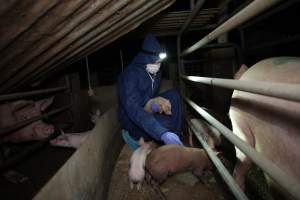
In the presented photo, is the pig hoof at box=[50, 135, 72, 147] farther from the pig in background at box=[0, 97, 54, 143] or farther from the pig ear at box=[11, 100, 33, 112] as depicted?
the pig ear at box=[11, 100, 33, 112]

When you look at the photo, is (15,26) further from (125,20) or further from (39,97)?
(39,97)

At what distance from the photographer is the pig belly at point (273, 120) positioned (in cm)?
121

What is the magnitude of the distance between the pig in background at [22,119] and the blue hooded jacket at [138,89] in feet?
3.20

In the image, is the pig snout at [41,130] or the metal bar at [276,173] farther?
the pig snout at [41,130]

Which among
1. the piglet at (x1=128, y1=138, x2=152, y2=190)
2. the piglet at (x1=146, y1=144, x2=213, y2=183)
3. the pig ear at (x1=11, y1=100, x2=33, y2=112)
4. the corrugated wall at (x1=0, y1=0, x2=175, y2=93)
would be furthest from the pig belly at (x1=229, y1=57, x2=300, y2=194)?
the pig ear at (x1=11, y1=100, x2=33, y2=112)

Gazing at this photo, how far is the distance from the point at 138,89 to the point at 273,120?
2164 millimetres

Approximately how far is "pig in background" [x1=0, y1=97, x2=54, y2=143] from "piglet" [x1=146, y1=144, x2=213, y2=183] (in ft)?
4.39

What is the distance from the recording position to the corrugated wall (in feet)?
5.15

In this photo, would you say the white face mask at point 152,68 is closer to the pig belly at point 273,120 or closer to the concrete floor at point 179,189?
the concrete floor at point 179,189

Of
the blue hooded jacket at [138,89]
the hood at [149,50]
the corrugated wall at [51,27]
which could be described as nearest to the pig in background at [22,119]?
the corrugated wall at [51,27]

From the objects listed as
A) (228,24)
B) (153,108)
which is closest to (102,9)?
(228,24)

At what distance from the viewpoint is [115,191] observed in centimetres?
261

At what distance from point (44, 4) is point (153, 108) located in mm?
1958

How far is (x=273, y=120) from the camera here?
1.36 metres
